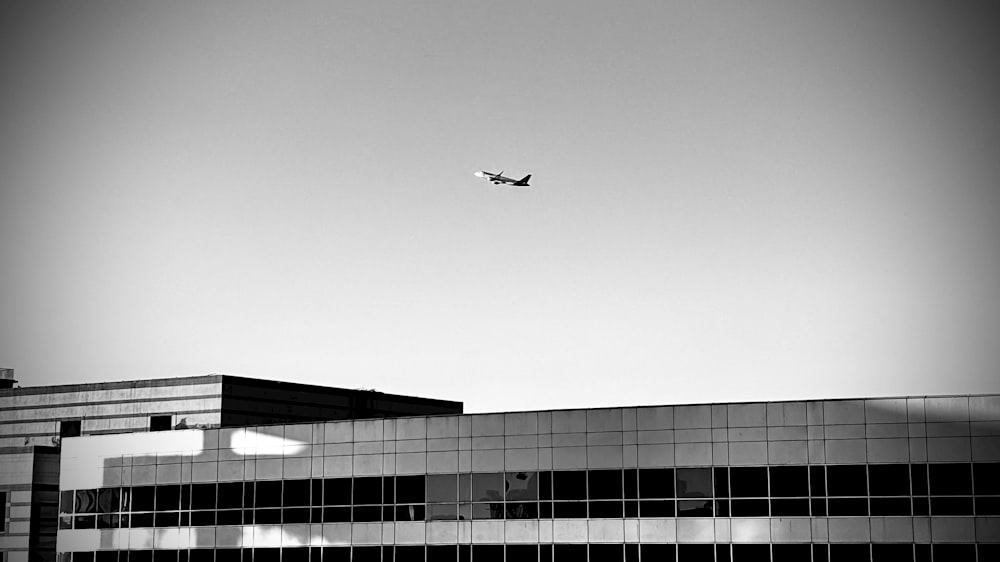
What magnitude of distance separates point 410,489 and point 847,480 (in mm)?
20501

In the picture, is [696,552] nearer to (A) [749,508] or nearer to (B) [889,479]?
(A) [749,508]

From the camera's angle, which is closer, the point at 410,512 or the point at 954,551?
the point at 954,551

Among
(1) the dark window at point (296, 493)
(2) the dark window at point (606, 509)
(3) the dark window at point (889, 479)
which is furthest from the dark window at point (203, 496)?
(3) the dark window at point (889, 479)

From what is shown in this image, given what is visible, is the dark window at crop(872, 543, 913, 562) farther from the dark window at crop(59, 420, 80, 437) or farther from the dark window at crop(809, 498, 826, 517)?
the dark window at crop(59, 420, 80, 437)

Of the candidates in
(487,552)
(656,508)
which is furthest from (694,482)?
(487,552)

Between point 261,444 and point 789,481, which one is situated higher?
point 261,444

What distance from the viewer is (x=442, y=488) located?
62969mm

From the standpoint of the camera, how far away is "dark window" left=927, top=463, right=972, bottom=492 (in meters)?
53.8

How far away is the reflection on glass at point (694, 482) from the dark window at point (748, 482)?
1015 mm

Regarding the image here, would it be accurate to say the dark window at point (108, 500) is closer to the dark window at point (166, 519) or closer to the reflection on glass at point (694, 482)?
the dark window at point (166, 519)

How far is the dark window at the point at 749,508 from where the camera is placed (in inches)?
2231

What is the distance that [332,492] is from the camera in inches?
2566

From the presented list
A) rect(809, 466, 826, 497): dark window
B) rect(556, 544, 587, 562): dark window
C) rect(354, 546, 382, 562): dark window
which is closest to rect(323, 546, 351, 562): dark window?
rect(354, 546, 382, 562): dark window

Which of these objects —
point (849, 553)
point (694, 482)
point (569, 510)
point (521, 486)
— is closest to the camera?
point (849, 553)
